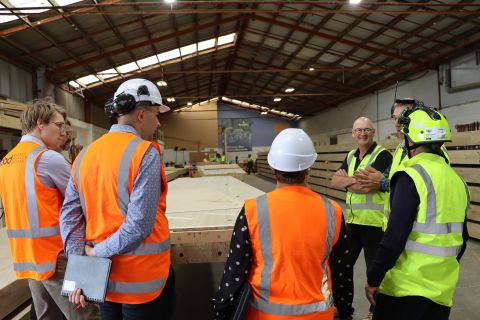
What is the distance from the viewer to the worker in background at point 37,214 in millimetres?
1772

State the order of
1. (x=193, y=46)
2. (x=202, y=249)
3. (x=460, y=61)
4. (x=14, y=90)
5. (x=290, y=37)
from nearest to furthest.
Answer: (x=202, y=249) < (x=14, y=90) < (x=460, y=61) < (x=290, y=37) < (x=193, y=46)

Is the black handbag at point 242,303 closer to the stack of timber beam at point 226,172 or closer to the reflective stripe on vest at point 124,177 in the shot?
the reflective stripe on vest at point 124,177

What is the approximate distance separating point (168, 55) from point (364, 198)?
44.8ft

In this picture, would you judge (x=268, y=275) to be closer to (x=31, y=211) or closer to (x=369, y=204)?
(x=31, y=211)

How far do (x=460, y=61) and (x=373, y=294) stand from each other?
12.6 m

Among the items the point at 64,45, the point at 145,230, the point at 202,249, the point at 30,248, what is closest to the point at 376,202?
the point at 202,249

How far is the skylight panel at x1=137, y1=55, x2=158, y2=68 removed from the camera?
14.1 m

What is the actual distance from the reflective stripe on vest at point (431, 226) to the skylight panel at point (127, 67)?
1417 cm

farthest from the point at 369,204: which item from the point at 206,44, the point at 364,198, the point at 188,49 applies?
the point at 206,44

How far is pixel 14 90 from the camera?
33.1 feet

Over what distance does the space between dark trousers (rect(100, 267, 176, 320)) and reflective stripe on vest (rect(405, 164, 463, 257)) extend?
4.31 feet

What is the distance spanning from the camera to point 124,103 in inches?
60.7

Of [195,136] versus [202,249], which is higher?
[195,136]

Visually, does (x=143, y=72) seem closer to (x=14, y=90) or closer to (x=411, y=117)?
(x=14, y=90)
